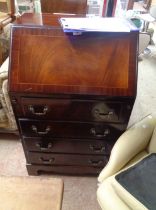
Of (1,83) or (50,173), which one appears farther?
(50,173)

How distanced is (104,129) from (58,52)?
51 centimetres

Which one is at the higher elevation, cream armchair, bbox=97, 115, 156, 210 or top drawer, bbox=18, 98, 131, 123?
top drawer, bbox=18, 98, 131, 123

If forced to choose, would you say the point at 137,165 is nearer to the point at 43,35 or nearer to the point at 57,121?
the point at 57,121

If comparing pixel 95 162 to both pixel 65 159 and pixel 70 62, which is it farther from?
pixel 70 62

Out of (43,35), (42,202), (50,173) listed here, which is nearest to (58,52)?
(43,35)

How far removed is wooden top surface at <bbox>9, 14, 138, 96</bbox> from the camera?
916 mm

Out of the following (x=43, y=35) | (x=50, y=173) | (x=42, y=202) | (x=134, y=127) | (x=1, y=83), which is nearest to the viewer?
(x=42, y=202)

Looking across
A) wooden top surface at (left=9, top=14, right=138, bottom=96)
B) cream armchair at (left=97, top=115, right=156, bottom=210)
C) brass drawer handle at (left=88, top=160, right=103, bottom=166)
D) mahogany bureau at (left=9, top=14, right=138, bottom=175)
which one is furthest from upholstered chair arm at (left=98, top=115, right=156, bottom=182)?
brass drawer handle at (left=88, top=160, right=103, bottom=166)

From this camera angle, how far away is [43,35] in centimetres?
92

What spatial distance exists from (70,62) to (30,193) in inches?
23.7

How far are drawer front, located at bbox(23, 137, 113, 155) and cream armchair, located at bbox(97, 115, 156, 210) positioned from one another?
0.65 feet

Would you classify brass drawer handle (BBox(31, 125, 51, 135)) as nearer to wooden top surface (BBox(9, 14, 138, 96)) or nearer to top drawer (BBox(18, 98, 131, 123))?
top drawer (BBox(18, 98, 131, 123))

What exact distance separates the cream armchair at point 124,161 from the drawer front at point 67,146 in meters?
0.20

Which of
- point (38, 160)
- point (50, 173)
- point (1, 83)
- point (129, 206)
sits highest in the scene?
point (1, 83)
